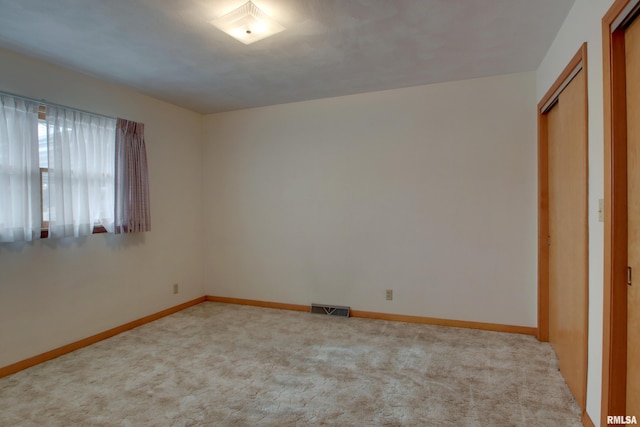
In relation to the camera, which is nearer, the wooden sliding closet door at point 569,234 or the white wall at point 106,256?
the wooden sliding closet door at point 569,234

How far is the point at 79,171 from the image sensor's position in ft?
10.1

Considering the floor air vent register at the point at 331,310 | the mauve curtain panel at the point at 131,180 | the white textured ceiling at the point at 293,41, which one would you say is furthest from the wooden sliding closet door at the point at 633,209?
the mauve curtain panel at the point at 131,180

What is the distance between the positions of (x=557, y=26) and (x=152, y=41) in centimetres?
296

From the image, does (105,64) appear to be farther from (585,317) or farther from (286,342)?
(585,317)

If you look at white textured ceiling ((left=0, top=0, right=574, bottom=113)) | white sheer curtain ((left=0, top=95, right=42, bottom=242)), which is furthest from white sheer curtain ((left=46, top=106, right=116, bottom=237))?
white textured ceiling ((left=0, top=0, right=574, bottom=113))

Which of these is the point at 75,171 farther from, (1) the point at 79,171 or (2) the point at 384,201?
(2) the point at 384,201

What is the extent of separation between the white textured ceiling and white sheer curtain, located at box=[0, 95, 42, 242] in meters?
0.51

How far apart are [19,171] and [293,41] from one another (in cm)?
240

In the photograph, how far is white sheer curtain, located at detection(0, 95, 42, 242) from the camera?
8.35ft

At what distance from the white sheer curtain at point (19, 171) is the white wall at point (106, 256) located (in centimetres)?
14

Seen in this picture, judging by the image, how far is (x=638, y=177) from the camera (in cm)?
142

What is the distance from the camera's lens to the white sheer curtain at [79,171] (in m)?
2.87

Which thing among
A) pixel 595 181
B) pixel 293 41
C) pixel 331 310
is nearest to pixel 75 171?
pixel 293 41

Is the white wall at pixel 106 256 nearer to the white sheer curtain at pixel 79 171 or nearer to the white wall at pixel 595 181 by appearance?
the white sheer curtain at pixel 79 171
